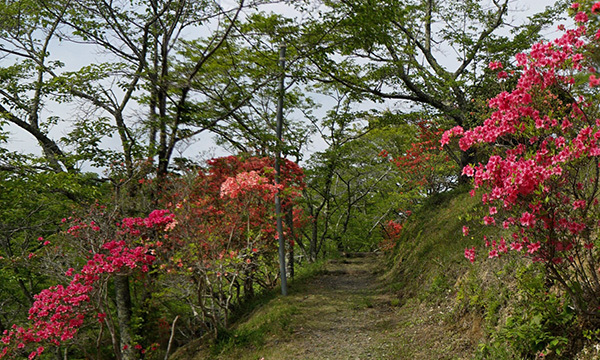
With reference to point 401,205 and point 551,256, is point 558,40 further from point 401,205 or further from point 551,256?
point 401,205

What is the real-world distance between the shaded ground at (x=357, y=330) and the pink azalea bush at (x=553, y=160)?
68.1 inches

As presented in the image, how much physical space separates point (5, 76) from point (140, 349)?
7.65 meters

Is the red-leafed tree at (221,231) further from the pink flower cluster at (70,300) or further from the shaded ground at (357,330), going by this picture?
the shaded ground at (357,330)

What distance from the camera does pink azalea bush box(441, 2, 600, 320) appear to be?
2.98m

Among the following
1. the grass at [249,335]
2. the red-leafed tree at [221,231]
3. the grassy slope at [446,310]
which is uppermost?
the red-leafed tree at [221,231]

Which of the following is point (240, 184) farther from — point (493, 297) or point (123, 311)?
point (493, 297)

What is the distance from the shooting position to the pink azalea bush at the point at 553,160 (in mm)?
2982

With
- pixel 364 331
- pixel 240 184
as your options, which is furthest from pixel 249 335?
pixel 240 184

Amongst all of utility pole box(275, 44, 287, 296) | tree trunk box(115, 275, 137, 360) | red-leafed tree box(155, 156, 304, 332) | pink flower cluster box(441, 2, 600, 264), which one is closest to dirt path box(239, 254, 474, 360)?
utility pole box(275, 44, 287, 296)

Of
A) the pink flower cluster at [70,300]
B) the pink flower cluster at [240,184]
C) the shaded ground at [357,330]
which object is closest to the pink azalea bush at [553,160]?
the shaded ground at [357,330]

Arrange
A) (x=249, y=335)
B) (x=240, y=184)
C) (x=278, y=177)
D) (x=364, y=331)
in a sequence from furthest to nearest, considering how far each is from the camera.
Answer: (x=278, y=177) → (x=240, y=184) → (x=249, y=335) → (x=364, y=331)

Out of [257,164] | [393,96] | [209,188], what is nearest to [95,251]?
[209,188]

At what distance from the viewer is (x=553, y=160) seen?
Result: 2918 mm

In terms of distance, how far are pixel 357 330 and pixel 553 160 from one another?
15.6ft
